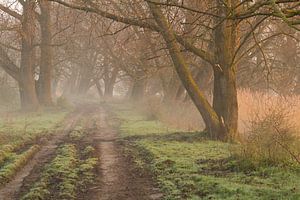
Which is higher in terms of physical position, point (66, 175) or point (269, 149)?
point (269, 149)

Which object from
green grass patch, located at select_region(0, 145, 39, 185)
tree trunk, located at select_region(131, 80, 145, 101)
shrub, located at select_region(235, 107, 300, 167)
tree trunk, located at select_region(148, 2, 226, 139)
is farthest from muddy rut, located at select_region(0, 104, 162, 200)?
tree trunk, located at select_region(131, 80, 145, 101)

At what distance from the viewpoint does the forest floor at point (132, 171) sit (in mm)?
8922

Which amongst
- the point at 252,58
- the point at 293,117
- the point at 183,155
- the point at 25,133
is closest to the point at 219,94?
the point at 293,117

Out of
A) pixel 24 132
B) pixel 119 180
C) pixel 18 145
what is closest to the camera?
pixel 119 180

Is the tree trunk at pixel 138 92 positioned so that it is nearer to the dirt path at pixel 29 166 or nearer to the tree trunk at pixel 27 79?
the tree trunk at pixel 27 79

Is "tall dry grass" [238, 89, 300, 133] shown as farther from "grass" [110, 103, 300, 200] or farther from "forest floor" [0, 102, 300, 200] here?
"grass" [110, 103, 300, 200]

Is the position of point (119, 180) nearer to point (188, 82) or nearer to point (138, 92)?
point (188, 82)

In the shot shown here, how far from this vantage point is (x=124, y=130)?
20609mm

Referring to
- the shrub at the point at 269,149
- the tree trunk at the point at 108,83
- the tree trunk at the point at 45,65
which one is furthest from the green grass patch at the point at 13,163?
the tree trunk at the point at 108,83

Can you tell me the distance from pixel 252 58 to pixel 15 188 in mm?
21324

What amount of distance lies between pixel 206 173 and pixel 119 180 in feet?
6.21

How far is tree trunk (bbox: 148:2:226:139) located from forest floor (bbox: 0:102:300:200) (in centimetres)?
64

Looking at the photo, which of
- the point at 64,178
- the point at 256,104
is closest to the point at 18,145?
the point at 64,178

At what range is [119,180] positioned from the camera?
1048 cm
